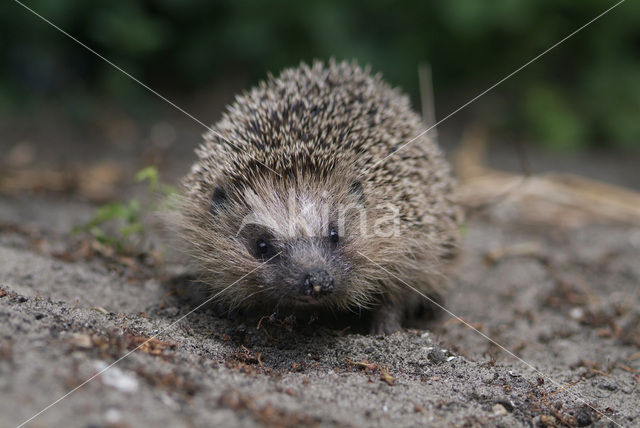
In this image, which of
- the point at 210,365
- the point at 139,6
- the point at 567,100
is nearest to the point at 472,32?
the point at 567,100

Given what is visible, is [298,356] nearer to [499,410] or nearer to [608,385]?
[499,410]

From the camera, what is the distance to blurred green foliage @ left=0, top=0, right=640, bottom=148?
6977 millimetres

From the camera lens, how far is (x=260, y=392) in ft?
7.33

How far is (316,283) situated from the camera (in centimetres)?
277

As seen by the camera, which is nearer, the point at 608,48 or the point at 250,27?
the point at 250,27

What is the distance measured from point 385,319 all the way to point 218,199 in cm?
117

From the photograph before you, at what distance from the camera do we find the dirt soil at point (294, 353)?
196 centimetres

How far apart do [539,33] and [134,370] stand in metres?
6.66

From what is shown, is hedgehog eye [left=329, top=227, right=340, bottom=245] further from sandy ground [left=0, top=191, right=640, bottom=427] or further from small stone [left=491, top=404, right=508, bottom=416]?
small stone [left=491, top=404, right=508, bottom=416]

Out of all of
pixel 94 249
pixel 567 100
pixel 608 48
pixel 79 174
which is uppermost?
pixel 608 48

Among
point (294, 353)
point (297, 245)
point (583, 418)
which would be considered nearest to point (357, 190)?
point (297, 245)

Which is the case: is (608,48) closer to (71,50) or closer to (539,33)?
(539,33)

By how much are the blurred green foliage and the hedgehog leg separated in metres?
4.22

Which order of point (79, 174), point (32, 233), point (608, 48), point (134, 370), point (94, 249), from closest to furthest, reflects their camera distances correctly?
1. point (134, 370)
2. point (94, 249)
3. point (32, 233)
4. point (79, 174)
5. point (608, 48)
